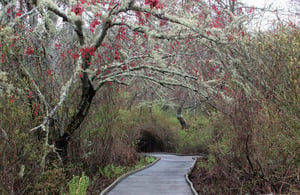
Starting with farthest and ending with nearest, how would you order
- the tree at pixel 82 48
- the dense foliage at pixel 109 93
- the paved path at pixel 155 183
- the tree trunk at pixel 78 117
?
1. the tree trunk at pixel 78 117
2. the paved path at pixel 155 183
3. the tree at pixel 82 48
4. the dense foliage at pixel 109 93

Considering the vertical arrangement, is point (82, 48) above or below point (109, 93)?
above

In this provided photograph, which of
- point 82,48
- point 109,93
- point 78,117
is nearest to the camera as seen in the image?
point 82,48

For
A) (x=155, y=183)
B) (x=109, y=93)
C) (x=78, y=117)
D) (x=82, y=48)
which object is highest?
(x=82, y=48)

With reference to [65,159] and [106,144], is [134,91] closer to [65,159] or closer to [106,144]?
[106,144]

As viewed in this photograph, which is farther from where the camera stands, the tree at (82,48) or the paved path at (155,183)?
the paved path at (155,183)

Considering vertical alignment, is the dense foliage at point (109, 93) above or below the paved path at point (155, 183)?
above

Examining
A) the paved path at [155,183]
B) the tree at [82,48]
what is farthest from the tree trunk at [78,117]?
the paved path at [155,183]

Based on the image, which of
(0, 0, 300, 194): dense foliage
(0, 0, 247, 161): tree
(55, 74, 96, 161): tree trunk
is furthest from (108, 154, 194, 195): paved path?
(0, 0, 247, 161): tree

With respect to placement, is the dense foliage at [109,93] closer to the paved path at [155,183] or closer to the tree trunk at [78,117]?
the tree trunk at [78,117]

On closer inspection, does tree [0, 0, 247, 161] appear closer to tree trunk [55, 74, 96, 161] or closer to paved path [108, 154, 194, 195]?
tree trunk [55, 74, 96, 161]

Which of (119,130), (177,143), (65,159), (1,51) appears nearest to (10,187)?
(1,51)

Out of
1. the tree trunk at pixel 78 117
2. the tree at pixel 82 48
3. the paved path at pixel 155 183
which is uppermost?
the tree at pixel 82 48

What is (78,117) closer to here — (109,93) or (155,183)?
(109,93)

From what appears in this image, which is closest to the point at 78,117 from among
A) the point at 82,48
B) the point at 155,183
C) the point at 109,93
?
the point at 109,93
